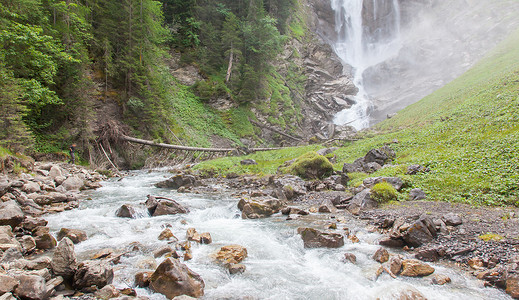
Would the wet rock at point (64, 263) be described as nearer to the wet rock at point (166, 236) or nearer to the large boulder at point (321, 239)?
the wet rock at point (166, 236)

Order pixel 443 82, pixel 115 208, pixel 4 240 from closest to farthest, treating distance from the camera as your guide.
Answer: pixel 4 240
pixel 115 208
pixel 443 82

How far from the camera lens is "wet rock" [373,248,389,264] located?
519 cm

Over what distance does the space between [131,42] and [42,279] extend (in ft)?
70.4

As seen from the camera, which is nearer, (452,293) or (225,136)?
(452,293)

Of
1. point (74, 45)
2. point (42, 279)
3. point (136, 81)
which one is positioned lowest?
point (42, 279)

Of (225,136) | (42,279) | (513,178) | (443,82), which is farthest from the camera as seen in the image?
(443,82)

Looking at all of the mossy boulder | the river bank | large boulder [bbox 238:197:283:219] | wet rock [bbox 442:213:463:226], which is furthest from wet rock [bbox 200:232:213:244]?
the mossy boulder

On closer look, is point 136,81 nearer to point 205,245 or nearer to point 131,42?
point 131,42

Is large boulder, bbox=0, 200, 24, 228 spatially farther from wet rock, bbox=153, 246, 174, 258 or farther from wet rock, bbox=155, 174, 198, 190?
wet rock, bbox=155, 174, 198, 190

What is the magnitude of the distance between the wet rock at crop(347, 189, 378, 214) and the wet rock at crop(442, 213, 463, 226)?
243 centimetres

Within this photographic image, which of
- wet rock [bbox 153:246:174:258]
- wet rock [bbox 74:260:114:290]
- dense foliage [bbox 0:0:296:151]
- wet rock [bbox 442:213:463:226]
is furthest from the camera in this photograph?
dense foliage [bbox 0:0:296:151]

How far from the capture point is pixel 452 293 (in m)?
4.08

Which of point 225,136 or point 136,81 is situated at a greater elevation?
point 136,81

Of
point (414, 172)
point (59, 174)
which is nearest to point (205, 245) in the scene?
point (414, 172)
